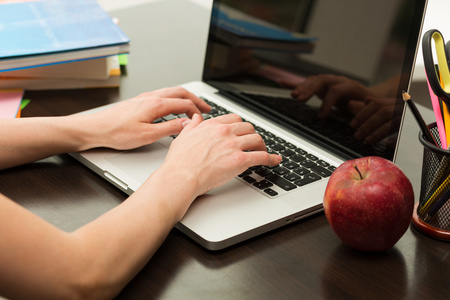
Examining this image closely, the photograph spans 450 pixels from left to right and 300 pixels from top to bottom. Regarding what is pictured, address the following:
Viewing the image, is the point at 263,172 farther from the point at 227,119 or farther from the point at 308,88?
the point at 308,88

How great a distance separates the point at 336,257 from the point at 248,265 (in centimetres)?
13

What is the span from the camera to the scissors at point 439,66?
695 mm

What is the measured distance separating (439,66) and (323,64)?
0.90 ft

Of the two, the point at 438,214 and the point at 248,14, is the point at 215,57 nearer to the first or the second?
the point at 248,14

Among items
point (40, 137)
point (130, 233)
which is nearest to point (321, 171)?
point (130, 233)

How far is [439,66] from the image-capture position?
0.73 m

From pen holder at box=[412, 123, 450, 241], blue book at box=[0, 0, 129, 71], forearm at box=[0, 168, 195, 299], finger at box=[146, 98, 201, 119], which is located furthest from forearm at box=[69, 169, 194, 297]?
blue book at box=[0, 0, 129, 71]

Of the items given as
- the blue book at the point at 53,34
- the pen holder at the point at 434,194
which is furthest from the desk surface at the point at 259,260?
the blue book at the point at 53,34

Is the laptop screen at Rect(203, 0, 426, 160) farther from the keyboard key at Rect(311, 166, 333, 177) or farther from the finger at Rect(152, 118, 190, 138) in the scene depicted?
the finger at Rect(152, 118, 190, 138)

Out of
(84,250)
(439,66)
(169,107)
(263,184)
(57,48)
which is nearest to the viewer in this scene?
(84,250)

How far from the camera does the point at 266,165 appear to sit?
0.87 meters

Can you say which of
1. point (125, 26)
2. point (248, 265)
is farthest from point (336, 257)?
point (125, 26)

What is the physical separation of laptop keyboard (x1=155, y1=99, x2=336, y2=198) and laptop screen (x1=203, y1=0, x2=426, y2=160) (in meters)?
0.06

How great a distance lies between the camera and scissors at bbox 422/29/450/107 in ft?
2.28
